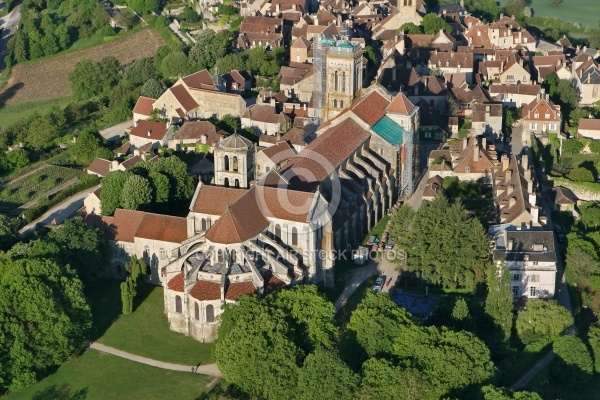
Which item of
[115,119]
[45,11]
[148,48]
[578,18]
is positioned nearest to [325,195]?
[115,119]

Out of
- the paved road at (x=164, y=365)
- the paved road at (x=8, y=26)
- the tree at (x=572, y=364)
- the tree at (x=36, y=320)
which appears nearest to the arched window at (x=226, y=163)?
the tree at (x=36, y=320)

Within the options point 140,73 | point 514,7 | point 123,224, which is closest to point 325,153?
point 123,224

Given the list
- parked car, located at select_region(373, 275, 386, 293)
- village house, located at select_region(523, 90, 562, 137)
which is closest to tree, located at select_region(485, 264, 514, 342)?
parked car, located at select_region(373, 275, 386, 293)

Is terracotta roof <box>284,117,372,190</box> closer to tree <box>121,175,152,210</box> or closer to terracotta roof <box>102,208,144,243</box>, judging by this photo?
tree <box>121,175,152,210</box>

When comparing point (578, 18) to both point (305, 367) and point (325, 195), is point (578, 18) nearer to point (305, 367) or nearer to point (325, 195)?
point (325, 195)

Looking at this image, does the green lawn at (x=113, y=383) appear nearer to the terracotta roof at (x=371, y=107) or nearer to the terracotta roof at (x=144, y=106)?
the terracotta roof at (x=371, y=107)

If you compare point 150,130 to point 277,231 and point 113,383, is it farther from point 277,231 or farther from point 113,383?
point 113,383
